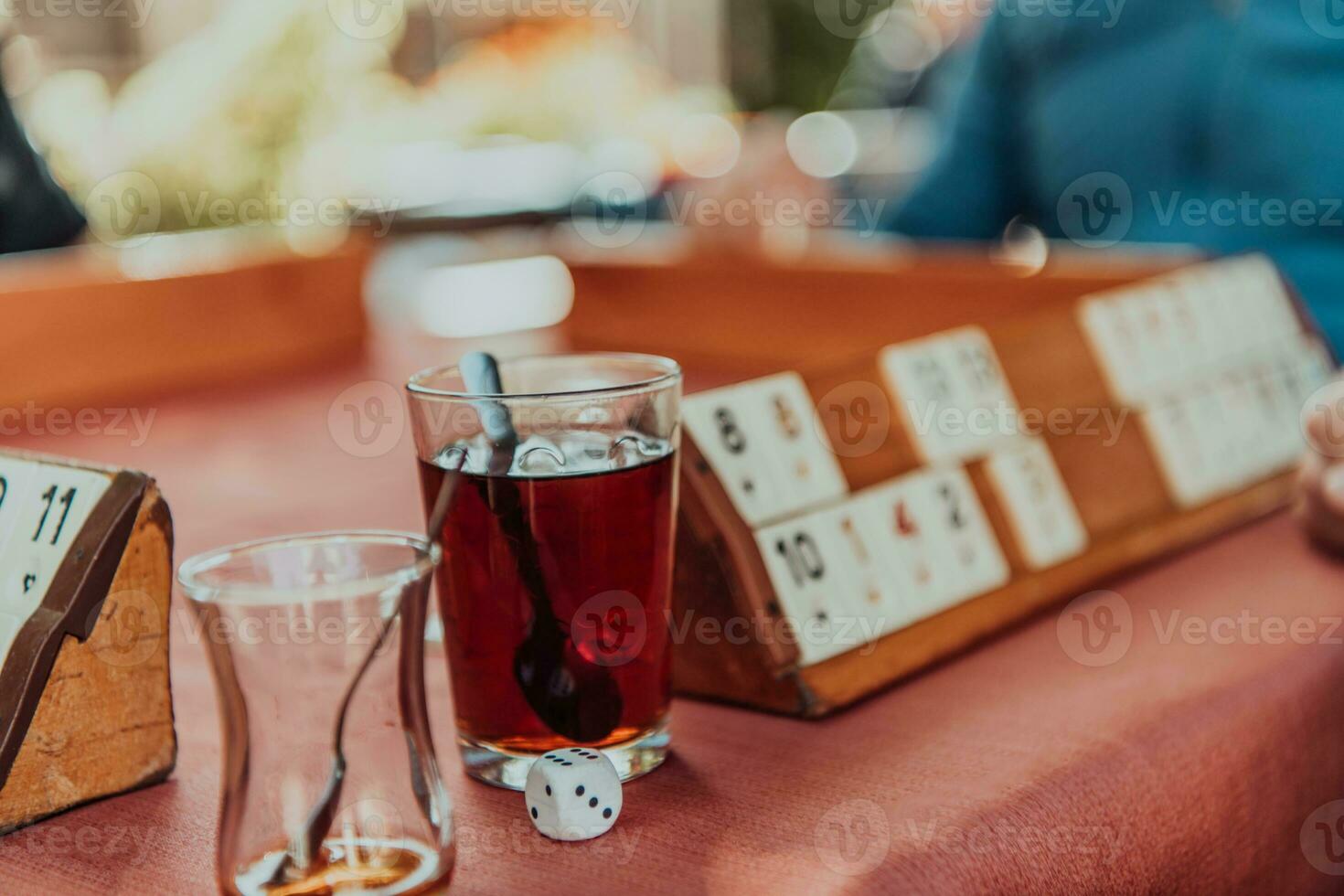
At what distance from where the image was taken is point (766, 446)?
2.29 ft

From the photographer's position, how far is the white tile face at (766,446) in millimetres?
674

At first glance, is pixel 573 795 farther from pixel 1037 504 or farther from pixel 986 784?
pixel 1037 504

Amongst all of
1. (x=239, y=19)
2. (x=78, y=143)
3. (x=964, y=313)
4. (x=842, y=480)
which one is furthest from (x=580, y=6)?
(x=842, y=480)

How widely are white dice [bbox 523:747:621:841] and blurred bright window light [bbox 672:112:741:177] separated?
388 cm

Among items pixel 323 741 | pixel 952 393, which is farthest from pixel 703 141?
pixel 323 741

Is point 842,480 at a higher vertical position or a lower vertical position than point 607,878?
higher

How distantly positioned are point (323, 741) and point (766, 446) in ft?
1.01

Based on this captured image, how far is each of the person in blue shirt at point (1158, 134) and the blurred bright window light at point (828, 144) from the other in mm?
1958

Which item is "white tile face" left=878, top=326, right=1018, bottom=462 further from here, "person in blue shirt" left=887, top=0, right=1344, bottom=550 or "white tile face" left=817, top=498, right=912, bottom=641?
"person in blue shirt" left=887, top=0, right=1344, bottom=550

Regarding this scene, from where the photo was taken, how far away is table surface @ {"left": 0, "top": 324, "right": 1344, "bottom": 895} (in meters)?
0.51

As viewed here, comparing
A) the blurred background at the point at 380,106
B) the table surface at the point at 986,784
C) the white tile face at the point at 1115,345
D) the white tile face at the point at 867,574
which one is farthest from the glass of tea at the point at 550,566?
the blurred background at the point at 380,106

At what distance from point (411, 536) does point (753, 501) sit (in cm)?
21

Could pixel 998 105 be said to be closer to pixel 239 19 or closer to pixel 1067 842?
pixel 1067 842

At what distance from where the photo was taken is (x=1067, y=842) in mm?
557
